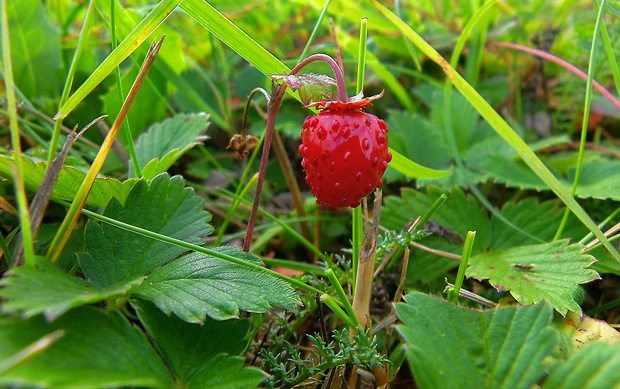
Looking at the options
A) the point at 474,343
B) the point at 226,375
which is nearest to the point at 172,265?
the point at 226,375

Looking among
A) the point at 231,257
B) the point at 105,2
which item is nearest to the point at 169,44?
Answer: the point at 105,2

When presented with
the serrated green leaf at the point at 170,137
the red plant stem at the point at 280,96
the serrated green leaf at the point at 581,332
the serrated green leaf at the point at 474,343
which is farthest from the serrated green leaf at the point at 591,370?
the serrated green leaf at the point at 170,137

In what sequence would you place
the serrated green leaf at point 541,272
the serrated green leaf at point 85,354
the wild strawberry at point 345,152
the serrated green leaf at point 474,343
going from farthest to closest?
1. the serrated green leaf at point 541,272
2. the wild strawberry at point 345,152
3. the serrated green leaf at point 474,343
4. the serrated green leaf at point 85,354

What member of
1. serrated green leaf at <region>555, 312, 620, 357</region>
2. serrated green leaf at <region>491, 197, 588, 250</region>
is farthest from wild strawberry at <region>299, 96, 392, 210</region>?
serrated green leaf at <region>491, 197, 588, 250</region>

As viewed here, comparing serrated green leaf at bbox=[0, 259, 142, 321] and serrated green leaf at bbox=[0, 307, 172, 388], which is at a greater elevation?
serrated green leaf at bbox=[0, 259, 142, 321]

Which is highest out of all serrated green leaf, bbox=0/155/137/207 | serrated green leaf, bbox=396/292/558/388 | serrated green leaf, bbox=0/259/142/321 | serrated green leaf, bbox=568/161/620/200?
serrated green leaf, bbox=0/155/137/207

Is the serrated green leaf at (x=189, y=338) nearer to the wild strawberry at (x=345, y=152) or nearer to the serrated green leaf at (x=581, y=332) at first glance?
the wild strawberry at (x=345, y=152)

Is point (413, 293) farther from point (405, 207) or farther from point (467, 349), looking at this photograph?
point (405, 207)

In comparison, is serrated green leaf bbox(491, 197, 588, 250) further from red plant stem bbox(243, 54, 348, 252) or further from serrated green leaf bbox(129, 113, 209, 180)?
serrated green leaf bbox(129, 113, 209, 180)
